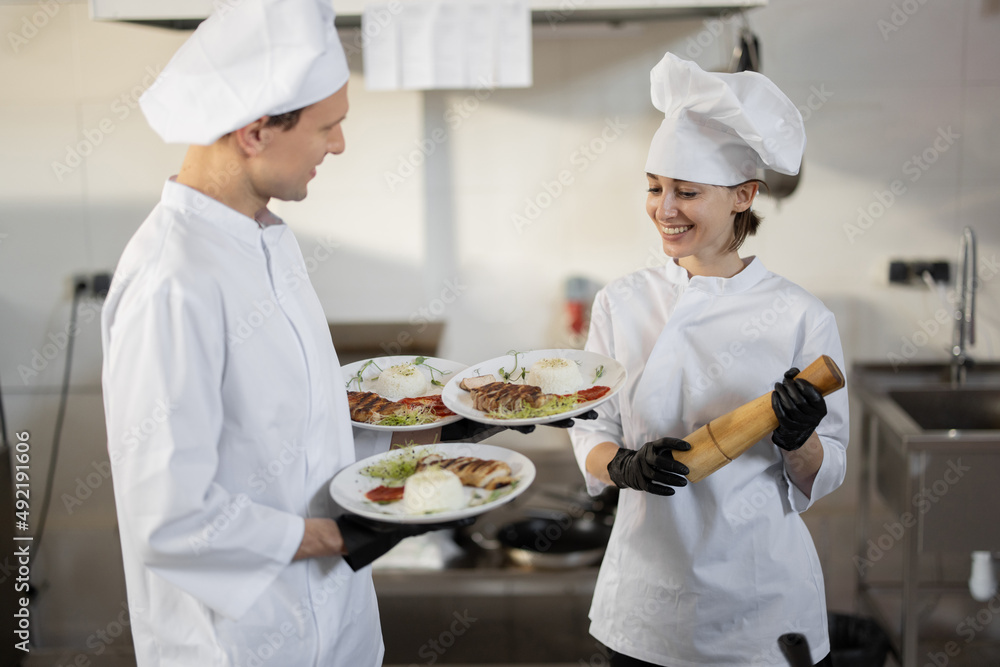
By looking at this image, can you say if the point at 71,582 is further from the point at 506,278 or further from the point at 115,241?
the point at 506,278

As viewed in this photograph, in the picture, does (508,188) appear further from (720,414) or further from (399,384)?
(720,414)

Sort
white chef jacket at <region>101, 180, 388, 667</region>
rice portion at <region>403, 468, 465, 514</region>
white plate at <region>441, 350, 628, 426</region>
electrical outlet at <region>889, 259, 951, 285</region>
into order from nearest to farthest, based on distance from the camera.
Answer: white chef jacket at <region>101, 180, 388, 667</region> < rice portion at <region>403, 468, 465, 514</region> < white plate at <region>441, 350, 628, 426</region> < electrical outlet at <region>889, 259, 951, 285</region>

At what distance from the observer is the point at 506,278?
2561 millimetres

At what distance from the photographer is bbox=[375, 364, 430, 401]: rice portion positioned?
131 centimetres

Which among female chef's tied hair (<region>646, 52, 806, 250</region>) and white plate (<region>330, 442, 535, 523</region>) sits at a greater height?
female chef's tied hair (<region>646, 52, 806, 250</region>)

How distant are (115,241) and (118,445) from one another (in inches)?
74.6

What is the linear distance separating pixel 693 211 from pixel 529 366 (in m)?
0.40

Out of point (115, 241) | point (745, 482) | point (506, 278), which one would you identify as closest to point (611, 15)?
point (506, 278)

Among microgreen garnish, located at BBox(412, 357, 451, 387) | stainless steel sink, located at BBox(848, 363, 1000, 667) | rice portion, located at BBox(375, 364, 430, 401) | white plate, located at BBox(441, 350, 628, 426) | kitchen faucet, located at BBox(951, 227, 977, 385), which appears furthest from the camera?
kitchen faucet, located at BBox(951, 227, 977, 385)

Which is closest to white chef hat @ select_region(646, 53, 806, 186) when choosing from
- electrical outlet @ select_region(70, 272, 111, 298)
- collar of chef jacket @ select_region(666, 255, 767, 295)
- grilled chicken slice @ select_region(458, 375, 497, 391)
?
collar of chef jacket @ select_region(666, 255, 767, 295)

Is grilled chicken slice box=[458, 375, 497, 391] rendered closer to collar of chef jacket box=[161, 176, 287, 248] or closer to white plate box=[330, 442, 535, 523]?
white plate box=[330, 442, 535, 523]

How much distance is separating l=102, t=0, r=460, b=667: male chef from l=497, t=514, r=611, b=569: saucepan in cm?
100

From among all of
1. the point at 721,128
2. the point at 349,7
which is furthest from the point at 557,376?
the point at 349,7

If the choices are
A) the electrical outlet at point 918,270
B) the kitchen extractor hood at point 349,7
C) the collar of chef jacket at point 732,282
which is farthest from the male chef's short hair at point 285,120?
the electrical outlet at point 918,270
